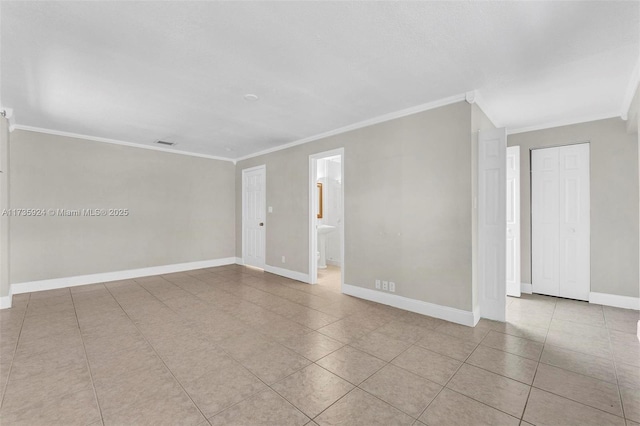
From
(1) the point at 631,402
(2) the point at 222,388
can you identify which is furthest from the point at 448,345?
(2) the point at 222,388

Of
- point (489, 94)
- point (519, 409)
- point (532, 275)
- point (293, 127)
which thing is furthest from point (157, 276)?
point (532, 275)

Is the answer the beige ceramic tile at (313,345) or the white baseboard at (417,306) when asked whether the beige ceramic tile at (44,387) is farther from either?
the white baseboard at (417,306)

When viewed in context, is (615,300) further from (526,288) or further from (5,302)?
(5,302)

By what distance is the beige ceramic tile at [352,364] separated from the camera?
7.27 feet

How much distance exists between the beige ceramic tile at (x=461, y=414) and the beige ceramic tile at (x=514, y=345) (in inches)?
39.8

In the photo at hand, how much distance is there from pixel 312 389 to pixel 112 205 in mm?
5178

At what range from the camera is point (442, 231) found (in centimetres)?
337

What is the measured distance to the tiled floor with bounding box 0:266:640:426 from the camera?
1.81 metres

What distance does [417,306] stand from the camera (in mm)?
3553

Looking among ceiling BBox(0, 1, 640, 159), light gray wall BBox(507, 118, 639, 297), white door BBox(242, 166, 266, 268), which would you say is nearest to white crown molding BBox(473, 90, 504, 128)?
ceiling BBox(0, 1, 640, 159)

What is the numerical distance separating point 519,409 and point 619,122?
422 centimetres

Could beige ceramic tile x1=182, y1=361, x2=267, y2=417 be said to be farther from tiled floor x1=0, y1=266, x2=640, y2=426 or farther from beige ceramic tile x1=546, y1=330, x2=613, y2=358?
beige ceramic tile x1=546, y1=330, x2=613, y2=358

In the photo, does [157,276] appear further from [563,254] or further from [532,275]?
[563,254]

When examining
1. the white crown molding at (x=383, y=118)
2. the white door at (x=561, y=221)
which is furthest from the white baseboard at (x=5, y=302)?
the white door at (x=561, y=221)
